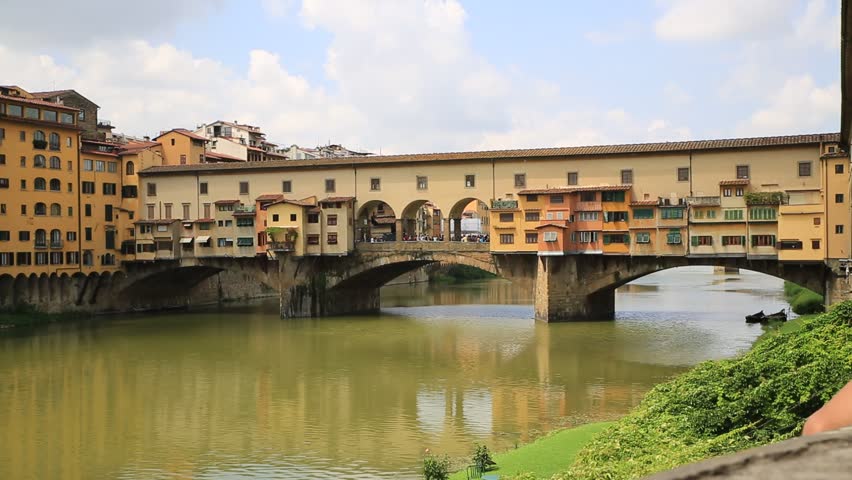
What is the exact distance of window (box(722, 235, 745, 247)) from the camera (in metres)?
34.8

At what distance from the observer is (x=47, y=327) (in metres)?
39.8

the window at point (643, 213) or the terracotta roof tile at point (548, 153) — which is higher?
the terracotta roof tile at point (548, 153)

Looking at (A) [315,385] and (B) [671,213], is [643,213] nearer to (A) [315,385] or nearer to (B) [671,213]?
(B) [671,213]

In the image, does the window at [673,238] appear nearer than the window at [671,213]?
Yes

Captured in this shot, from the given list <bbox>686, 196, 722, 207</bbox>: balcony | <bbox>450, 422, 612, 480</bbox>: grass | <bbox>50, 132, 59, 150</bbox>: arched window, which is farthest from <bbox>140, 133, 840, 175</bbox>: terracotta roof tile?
<bbox>450, 422, 612, 480</bbox>: grass

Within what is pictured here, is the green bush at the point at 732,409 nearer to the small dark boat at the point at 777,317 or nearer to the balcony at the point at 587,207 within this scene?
the balcony at the point at 587,207

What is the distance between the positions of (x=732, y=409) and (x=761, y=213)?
1028 inches

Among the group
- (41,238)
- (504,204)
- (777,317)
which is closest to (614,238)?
(504,204)

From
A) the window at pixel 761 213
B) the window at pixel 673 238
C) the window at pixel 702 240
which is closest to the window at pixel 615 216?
the window at pixel 673 238

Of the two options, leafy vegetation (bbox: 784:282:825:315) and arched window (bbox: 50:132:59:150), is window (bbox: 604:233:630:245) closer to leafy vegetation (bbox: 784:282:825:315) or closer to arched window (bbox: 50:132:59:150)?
leafy vegetation (bbox: 784:282:825:315)

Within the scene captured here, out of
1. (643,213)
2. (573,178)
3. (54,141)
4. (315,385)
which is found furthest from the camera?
(54,141)

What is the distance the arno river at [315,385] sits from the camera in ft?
55.6

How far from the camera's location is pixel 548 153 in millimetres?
39344

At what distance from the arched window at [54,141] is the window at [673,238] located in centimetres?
2995
